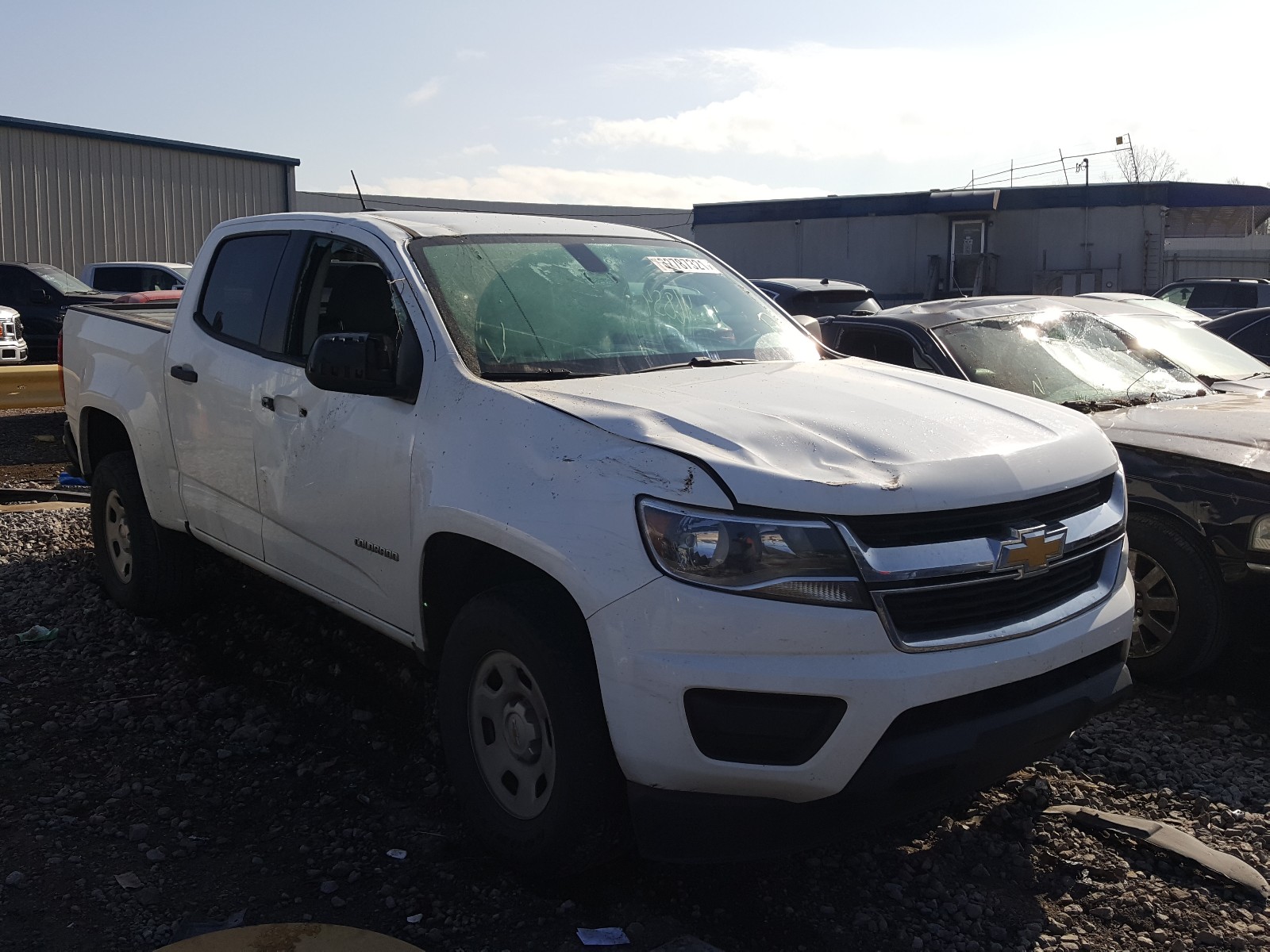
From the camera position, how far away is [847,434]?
310 cm

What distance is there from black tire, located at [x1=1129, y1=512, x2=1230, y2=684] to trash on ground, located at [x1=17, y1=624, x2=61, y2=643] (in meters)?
4.74

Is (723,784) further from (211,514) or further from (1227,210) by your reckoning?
(1227,210)

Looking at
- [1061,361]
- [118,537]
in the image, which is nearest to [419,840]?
[118,537]

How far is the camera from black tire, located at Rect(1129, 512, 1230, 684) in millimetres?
4641

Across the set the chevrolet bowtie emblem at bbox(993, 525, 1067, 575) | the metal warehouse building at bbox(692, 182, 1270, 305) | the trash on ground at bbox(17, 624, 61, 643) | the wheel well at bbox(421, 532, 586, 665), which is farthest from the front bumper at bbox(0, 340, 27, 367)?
the metal warehouse building at bbox(692, 182, 1270, 305)

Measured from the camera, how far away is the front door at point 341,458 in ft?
11.9

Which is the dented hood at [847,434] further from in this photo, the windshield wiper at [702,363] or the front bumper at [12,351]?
the front bumper at [12,351]

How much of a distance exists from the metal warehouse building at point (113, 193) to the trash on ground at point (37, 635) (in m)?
24.9

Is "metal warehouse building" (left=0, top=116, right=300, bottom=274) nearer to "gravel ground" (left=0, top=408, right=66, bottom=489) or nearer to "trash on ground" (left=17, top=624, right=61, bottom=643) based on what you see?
"gravel ground" (left=0, top=408, right=66, bottom=489)

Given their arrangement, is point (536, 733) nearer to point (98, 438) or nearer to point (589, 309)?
point (589, 309)

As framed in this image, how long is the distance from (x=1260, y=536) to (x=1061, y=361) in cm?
163

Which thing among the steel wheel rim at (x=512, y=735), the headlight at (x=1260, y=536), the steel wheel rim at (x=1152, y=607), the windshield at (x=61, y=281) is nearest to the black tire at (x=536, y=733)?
the steel wheel rim at (x=512, y=735)

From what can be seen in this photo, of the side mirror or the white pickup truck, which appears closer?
the white pickup truck

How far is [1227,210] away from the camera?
2964 cm
